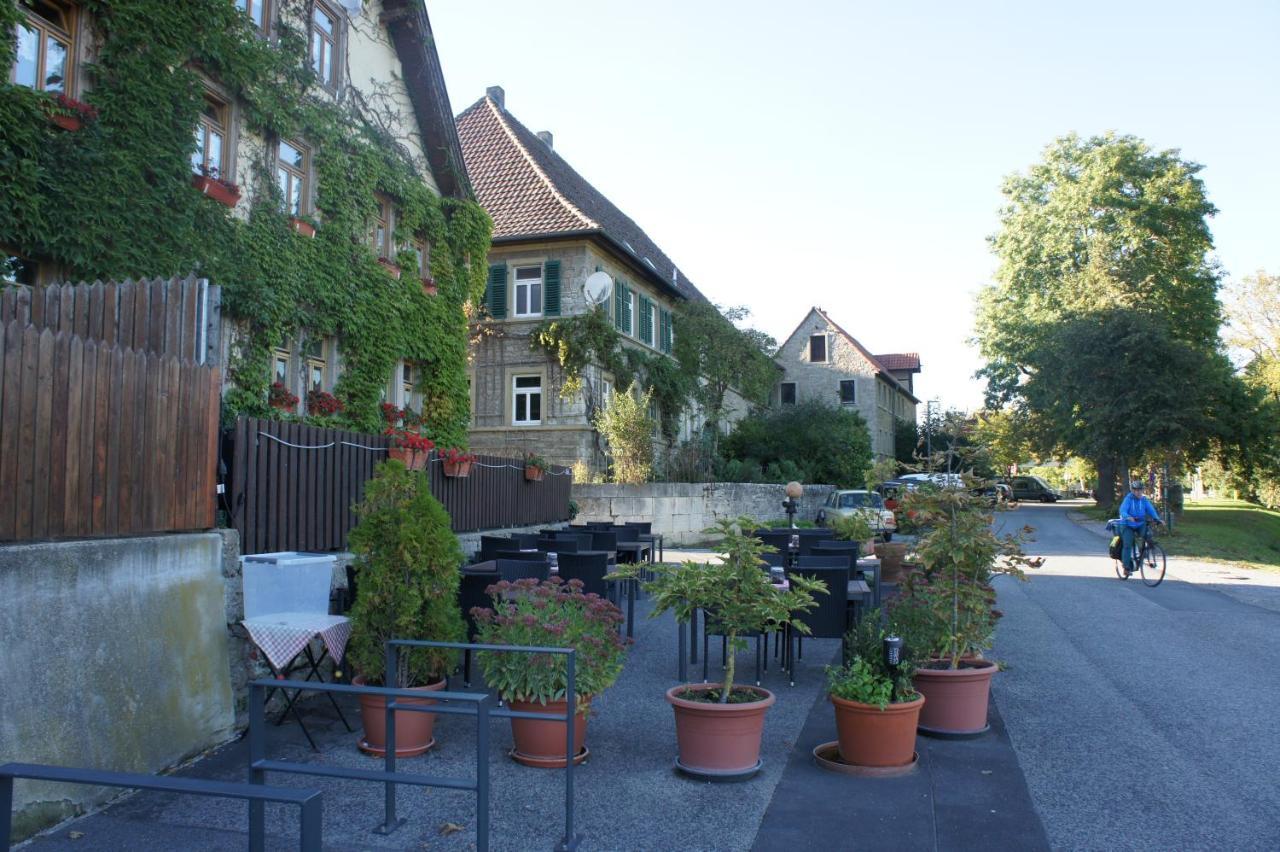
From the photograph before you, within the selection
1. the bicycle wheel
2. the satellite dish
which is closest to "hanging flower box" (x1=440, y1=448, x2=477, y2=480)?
the bicycle wheel

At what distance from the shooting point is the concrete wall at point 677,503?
21.8m

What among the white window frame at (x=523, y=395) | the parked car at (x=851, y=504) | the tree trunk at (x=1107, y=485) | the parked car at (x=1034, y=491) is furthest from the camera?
the parked car at (x=1034, y=491)

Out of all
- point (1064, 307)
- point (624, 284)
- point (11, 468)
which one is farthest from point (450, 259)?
point (1064, 307)

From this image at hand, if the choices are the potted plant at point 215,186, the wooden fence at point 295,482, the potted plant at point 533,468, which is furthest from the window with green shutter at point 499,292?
the wooden fence at point 295,482

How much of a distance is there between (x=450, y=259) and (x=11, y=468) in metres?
13.6

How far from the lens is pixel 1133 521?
606 inches

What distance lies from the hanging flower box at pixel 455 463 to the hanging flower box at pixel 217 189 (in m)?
4.20

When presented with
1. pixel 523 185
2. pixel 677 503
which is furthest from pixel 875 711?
pixel 523 185

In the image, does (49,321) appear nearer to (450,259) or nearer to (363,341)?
(363,341)

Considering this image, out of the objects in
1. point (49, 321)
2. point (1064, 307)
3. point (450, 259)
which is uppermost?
point (1064, 307)

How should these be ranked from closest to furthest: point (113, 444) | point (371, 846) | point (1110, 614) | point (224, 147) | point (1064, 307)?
point (371, 846), point (113, 444), point (1110, 614), point (224, 147), point (1064, 307)

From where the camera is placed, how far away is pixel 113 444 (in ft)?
18.1

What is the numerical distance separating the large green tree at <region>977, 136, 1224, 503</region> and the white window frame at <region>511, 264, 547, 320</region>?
646 inches

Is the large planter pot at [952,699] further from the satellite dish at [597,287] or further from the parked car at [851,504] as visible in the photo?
the satellite dish at [597,287]
